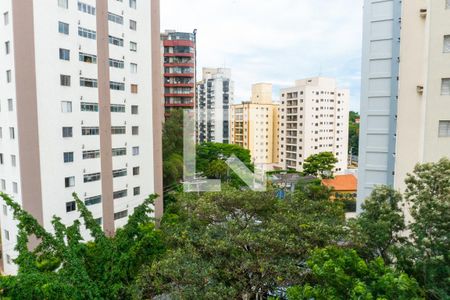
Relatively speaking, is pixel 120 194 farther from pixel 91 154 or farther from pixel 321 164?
pixel 321 164

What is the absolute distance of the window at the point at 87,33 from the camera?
13.3 meters

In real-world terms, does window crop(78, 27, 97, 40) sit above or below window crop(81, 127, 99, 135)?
above

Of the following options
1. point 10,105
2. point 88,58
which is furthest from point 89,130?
point 88,58

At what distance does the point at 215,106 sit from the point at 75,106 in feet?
98.1

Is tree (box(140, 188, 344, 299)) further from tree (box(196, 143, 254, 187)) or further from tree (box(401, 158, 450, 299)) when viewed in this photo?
tree (box(196, 143, 254, 187))

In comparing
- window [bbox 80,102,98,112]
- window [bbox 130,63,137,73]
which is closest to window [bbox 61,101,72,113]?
window [bbox 80,102,98,112]

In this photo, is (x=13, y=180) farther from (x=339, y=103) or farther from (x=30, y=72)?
(x=339, y=103)

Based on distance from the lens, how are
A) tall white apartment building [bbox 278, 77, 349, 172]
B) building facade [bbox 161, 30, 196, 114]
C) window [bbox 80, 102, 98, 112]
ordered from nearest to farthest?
window [bbox 80, 102, 98, 112]
building facade [bbox 161, 30, 196, 114]
tall white apartment building [bbox 278, 77, 349, 172]

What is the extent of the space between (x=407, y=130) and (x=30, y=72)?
45.2ft

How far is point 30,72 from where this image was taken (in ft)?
39.5

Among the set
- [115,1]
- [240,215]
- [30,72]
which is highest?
[115,1]

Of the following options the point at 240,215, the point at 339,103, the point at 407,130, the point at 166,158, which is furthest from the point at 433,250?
the point at 339,103

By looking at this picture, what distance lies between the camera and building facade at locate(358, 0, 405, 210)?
12555mm

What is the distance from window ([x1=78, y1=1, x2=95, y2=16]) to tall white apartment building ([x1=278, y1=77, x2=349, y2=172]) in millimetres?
Result: 25785
